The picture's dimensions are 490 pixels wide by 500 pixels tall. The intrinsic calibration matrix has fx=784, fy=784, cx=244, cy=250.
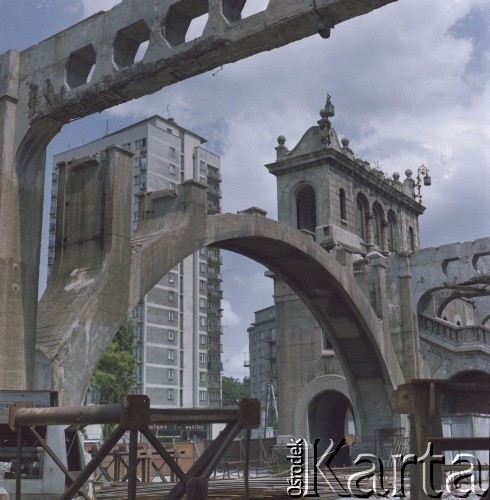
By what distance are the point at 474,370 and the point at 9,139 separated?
1917cm

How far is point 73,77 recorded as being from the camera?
15703 millimetres

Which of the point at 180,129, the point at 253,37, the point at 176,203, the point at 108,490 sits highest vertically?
the point at 180,129

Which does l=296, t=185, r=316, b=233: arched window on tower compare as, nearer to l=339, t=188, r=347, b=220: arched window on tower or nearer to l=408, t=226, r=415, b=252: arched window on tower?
l=339, t=188, r=347, b=220: arched window on tower

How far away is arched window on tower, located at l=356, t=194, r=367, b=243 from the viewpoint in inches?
1460

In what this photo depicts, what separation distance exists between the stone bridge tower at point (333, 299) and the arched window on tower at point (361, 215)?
0.16ft

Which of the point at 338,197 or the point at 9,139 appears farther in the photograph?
the point at 338,197

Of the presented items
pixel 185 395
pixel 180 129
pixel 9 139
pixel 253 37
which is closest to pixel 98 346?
pixel 9 139

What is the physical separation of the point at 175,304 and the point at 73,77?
2230 inches

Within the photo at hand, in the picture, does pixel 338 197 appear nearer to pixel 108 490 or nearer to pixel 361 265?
pixel 361 265

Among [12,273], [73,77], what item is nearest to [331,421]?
[12,273]

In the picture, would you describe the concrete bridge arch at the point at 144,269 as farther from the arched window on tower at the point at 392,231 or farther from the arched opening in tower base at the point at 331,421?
the arched window on tower at the point at 392,231

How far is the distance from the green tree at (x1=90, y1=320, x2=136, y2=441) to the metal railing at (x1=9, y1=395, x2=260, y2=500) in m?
36.0

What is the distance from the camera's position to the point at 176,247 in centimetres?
1711

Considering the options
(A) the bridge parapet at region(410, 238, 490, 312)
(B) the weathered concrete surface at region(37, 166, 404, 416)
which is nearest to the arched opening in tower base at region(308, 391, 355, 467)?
(A) the bridge parapet at region(410, 238, 490, 312)
